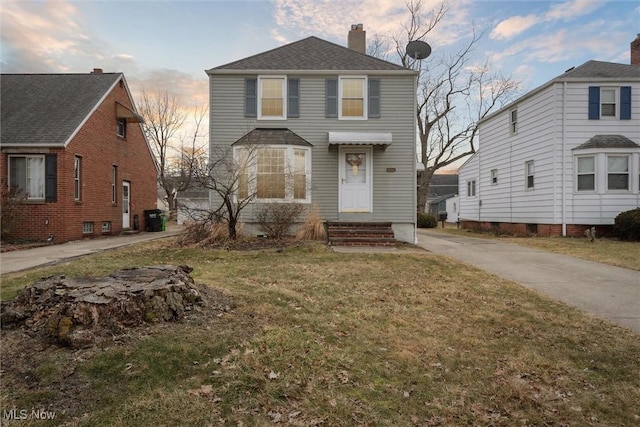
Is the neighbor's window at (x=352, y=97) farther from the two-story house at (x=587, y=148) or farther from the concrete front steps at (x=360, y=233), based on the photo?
the two-story house at (x=587, y=148)

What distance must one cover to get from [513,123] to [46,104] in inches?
798

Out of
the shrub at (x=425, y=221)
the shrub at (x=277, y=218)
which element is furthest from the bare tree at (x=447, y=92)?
Answer: the shrub at (x=277, y=218)

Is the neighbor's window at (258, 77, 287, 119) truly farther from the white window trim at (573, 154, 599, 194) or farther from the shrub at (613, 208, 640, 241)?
the shrub at (613, 208, 640, 241)

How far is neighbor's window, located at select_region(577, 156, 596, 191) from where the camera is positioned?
14141 millimetres

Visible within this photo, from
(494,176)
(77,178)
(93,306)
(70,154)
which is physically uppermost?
(70,154)

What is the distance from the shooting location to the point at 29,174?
12.8 meters

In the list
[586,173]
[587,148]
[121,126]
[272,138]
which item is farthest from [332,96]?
[121,126]

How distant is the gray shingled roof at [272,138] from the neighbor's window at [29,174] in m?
6.93

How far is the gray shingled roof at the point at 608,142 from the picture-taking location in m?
13.8

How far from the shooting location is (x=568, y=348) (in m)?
3.84

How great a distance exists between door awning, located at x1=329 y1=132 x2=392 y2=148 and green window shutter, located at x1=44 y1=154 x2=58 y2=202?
9.52m

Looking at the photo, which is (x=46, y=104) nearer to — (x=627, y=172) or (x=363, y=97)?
(x=363, y=97)

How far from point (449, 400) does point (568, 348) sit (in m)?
1.86

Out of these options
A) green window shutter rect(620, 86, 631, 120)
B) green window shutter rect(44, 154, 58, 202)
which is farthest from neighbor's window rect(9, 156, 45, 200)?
green window shutter rect(620, 86, 631, 120)
